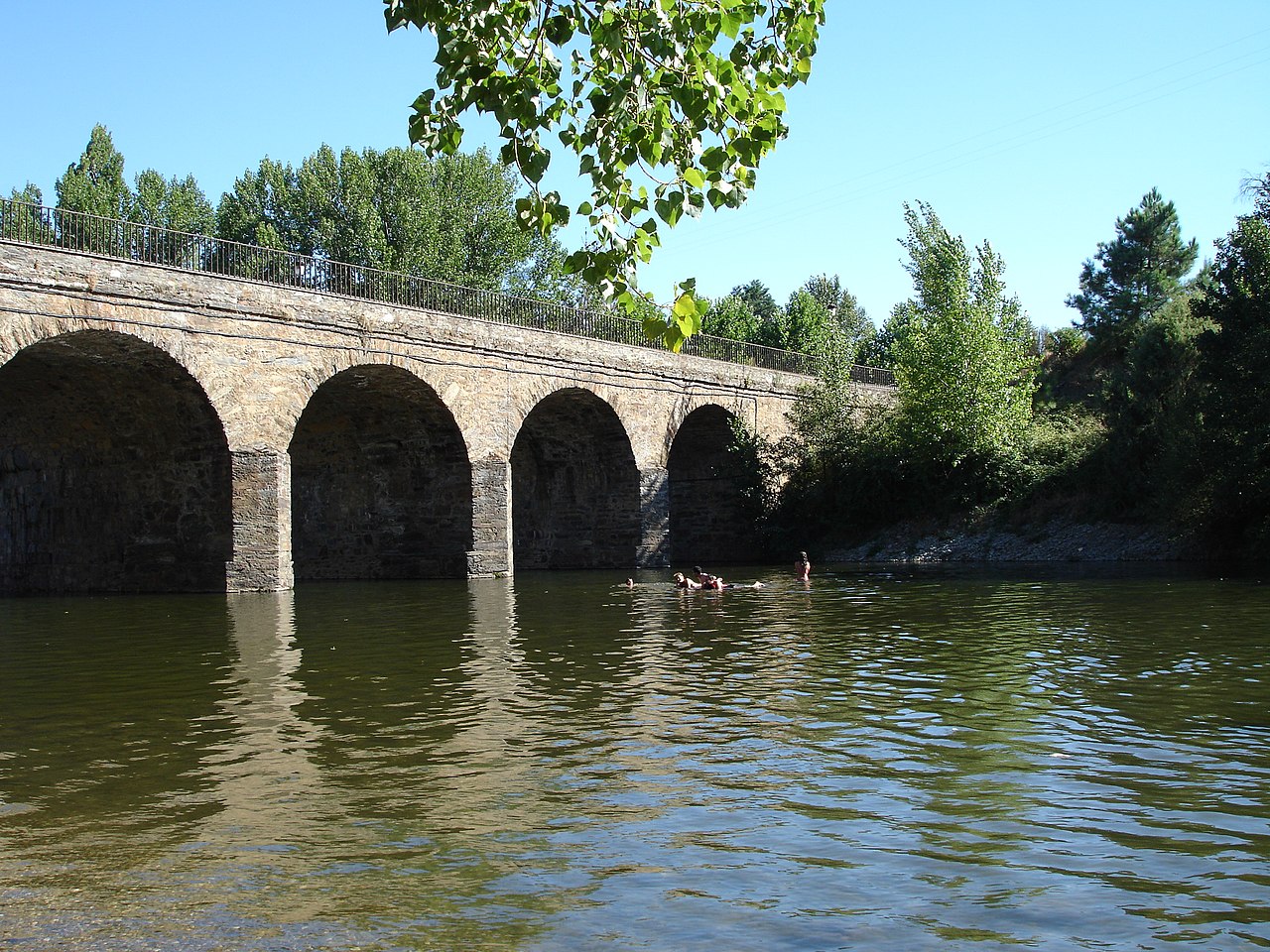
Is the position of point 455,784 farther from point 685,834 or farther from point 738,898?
point 738,898

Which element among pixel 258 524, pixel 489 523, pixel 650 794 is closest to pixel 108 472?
pixel 258 524

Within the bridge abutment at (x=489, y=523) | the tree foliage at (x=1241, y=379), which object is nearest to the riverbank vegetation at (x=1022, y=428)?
the tree foliage at (x=1241, y=379)

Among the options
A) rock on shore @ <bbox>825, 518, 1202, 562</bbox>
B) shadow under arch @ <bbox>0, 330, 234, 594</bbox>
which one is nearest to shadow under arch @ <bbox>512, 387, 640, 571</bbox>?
rock on shore @ <bbox>825, 518, 1202, 562</bbox>

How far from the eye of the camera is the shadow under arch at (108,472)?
20.6m

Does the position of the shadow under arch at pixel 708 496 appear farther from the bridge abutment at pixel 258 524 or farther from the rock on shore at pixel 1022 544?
the bridge abutment at pixel 258 524

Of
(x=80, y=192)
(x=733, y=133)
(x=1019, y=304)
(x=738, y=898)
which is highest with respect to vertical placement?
(x=80, y=192)

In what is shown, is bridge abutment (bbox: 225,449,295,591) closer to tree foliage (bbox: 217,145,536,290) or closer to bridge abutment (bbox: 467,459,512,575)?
bridge abutment (bbox: 467,459,512,575)

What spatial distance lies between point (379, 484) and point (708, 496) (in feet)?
39.2

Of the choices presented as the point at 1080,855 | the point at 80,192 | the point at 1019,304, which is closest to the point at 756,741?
the point at 1080,855

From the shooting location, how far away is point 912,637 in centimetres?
1238

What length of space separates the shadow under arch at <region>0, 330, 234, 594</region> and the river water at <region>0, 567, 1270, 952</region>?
8624mm

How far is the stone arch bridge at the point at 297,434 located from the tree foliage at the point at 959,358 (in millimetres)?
5255

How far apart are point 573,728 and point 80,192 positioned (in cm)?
4706

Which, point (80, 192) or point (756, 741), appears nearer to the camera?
point (756, 741)
